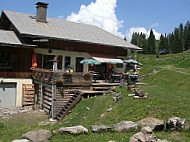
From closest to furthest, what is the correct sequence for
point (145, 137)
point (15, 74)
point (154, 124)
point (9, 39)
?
point (145, 137) → point (154, 124) → point (9, 39) → point (15, 74)

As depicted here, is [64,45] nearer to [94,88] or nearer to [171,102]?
[94,88]

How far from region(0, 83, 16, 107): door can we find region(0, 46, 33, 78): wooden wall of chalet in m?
0.91

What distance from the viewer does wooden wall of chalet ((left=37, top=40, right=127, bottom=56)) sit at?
65.4 ft

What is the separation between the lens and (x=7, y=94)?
18.3 meters

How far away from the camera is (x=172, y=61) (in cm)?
3731

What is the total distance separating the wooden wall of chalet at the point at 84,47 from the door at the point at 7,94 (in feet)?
15.0

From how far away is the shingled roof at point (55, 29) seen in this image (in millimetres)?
19109

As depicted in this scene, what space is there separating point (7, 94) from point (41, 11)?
9.83 metres

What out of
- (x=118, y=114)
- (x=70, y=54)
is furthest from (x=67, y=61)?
(x=118, y=114)

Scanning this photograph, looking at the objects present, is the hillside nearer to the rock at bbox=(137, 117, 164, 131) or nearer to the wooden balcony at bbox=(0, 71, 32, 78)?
the rock at bbox=(137, 117, 164, 131)

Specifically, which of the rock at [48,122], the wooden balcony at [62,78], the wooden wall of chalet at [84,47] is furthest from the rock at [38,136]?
the wooden wall of chalet at [84,47]

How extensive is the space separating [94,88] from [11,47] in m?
8.39

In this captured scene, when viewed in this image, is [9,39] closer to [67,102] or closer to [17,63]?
[17,63]

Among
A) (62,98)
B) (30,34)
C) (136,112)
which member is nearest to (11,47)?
(30,34)
